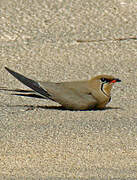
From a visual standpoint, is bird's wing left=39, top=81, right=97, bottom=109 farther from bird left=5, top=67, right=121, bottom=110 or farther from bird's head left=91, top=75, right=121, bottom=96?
bird's head left=91, top=75, right=121, bottom=96

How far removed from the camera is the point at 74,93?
6094mm

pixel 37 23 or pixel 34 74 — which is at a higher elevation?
pixel 37 23

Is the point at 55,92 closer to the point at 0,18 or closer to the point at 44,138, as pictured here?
the point at 44,138

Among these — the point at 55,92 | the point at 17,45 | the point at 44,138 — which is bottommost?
the point at 44,138

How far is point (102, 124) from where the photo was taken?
222 inches

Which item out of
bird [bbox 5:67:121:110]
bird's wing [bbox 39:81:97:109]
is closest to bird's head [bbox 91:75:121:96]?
bird [bbox 5:67:121:110]

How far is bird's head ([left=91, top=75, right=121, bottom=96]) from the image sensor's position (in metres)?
6.19

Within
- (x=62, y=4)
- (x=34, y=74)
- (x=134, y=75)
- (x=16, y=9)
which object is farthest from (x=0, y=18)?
(x=134, y=75)

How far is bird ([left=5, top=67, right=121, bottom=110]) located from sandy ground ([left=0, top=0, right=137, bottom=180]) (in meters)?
0.10

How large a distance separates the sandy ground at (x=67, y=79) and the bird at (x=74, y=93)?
96 millimetres

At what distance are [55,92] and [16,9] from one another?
118 inches

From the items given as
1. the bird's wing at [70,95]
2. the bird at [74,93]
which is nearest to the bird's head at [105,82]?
the bird at [74,93]

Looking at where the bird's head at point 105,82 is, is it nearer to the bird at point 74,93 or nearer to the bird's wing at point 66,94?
the bird at point 74,93

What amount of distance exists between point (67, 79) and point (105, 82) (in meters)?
1.16
